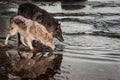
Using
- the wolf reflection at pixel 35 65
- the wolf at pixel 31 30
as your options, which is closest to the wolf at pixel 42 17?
the wolf at pixel 31 30

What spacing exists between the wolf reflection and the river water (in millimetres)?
221

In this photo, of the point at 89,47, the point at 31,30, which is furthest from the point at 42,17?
the point at 89,47

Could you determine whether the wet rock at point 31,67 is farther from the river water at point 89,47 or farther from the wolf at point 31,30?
the wolf at point 31,30

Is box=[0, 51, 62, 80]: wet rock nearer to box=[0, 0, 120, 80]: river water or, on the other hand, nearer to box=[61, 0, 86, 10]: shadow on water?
box=[0, 0, 120, 80]: river water

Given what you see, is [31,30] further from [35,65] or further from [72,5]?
[72,5]

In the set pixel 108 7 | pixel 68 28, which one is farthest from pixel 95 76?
pixel 108 7

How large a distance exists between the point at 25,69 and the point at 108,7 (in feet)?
60.5

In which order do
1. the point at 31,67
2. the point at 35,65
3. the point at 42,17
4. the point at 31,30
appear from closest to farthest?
the point at 31,67 < the point at 35,65 < the point at 31,30 < the point at 42,17

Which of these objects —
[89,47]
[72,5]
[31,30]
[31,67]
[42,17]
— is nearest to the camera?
[31,67]

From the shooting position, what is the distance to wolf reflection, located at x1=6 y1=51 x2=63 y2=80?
26.8 ft

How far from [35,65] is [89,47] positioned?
3.00 metres

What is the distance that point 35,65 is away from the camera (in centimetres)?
916

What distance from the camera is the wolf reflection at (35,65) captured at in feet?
26.8

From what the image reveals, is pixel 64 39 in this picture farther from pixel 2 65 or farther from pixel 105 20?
pixel 105 20
